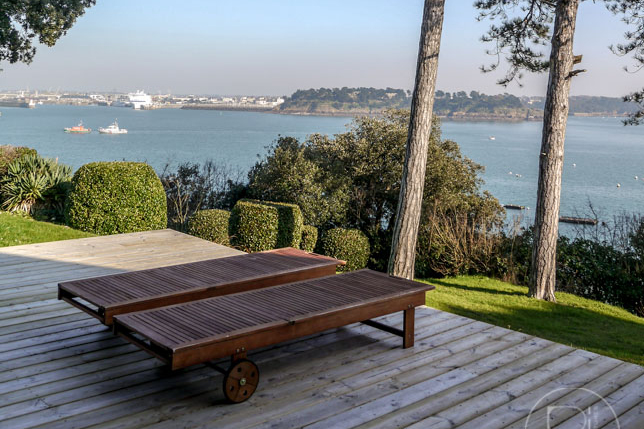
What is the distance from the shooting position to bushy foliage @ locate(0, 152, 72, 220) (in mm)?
9305

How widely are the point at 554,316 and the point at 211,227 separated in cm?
481

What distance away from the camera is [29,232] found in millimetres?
7953

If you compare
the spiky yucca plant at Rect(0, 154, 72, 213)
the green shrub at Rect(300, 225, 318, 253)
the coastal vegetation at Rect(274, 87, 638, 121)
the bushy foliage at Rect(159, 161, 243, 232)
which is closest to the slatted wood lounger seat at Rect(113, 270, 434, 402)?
the green shrub at Rect(300, 225, 318, 253)

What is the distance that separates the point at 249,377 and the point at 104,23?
160 ft

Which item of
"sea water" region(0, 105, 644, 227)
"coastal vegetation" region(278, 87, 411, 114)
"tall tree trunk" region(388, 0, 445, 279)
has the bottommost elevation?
"sea water" region(0, 105, 644, 227)

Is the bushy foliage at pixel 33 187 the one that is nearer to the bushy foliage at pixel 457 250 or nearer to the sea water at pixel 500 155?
the bushy foliage at pixel 457 250

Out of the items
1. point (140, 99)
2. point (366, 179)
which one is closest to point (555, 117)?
point (366, 179)

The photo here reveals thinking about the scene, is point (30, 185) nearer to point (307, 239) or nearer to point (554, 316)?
point (307, 239)

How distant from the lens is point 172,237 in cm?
699

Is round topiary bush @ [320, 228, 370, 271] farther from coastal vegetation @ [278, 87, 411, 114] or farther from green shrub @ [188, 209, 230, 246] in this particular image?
coastal vegetation @ [278, 87, 411, 114]

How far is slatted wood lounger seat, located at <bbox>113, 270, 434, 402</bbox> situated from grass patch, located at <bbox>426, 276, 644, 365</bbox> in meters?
2.80

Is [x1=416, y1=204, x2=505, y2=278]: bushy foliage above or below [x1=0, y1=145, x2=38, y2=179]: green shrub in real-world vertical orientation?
below

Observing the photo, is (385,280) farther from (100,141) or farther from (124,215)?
(100,141)

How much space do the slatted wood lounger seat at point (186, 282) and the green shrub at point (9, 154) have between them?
710 cm
